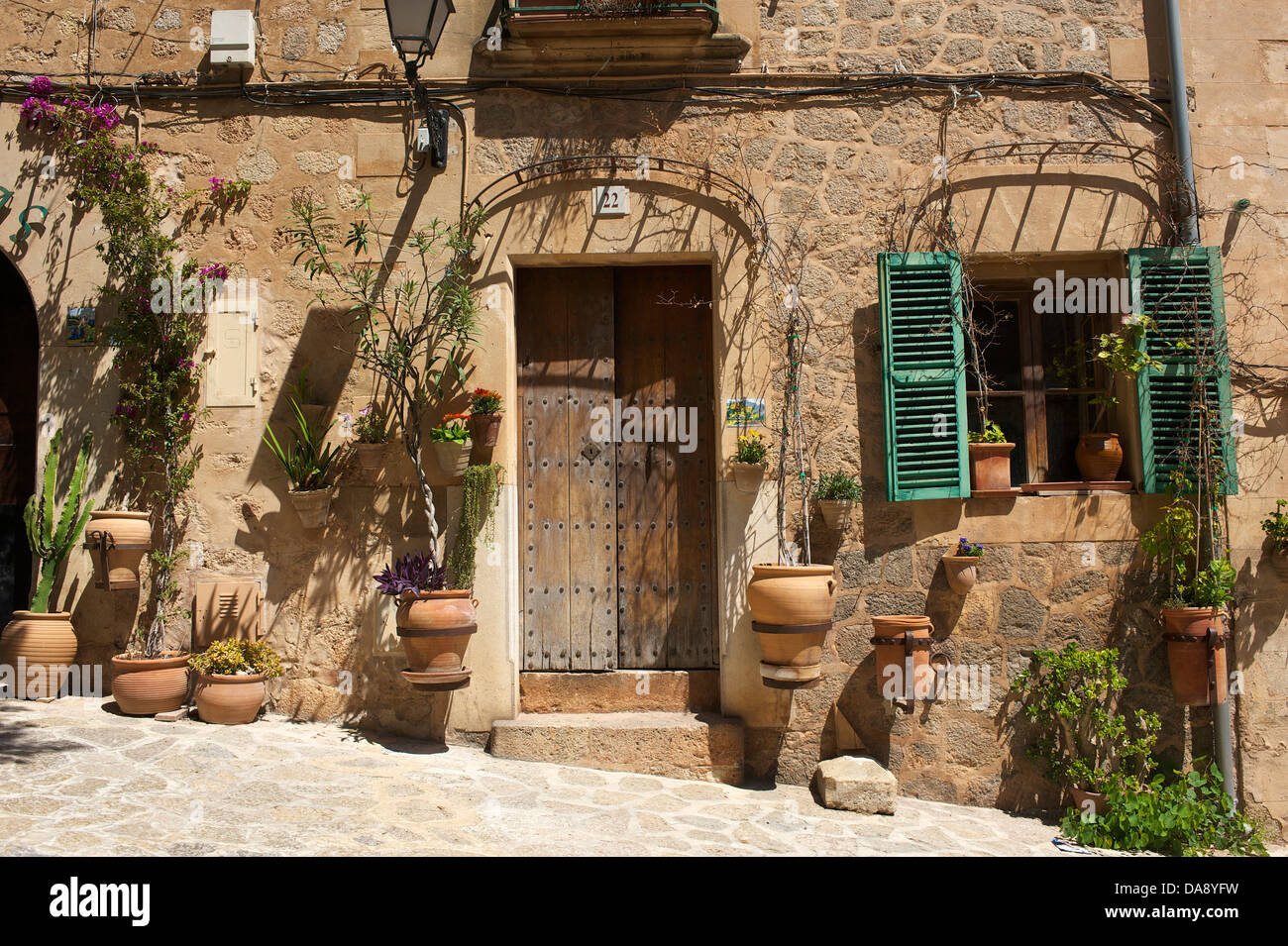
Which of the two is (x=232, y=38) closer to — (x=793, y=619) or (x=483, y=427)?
(x=483, y=427)

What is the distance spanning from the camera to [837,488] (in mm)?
5117

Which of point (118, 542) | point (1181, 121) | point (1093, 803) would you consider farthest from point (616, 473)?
point (1181, 121)

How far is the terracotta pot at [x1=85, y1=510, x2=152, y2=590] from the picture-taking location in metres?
4.98

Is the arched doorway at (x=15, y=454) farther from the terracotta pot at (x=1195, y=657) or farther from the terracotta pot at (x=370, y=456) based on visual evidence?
the terracotta pot at (x=1195, y=657)

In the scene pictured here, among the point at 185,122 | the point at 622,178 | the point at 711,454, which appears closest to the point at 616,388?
the point at 711,454

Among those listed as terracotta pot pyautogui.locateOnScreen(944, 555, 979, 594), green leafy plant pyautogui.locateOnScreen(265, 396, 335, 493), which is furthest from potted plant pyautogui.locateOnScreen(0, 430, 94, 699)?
terracotta pot pyautogui.locateOnScreen(944, 555, 979, 594)

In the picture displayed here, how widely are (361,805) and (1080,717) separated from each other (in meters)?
3.86

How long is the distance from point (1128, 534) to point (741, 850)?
295 centimetres

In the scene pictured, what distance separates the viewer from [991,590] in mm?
5250

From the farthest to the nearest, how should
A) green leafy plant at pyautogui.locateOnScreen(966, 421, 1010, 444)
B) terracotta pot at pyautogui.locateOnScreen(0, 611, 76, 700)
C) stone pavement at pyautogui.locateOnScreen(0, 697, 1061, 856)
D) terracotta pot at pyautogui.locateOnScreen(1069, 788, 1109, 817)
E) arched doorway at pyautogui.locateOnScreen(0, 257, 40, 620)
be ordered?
arched doorway at pyautogui.locateOnScreen(0, 257, 40, 620)
green leafy plant at pyautogui.locateOnScreen(966, 421, 1010, 444)
terracotta pot at pyautogui.locateOnScreen(0, 611, 76, 700)
terracotta pot at pyautogui.locateOnScreen(1069, 788, 1109, 817)
stone pavement at pyautogui.locateOnScreen(0, 697, 1061, 856)

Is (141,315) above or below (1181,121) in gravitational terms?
below

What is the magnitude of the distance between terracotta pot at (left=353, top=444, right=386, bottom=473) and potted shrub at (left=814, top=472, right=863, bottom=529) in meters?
2.47

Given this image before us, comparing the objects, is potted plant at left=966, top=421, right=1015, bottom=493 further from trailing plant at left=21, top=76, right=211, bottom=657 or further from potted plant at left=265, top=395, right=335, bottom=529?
trailing plant at left=21, top=76, right=211, bottom=657

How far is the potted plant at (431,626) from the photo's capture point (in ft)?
15.8
